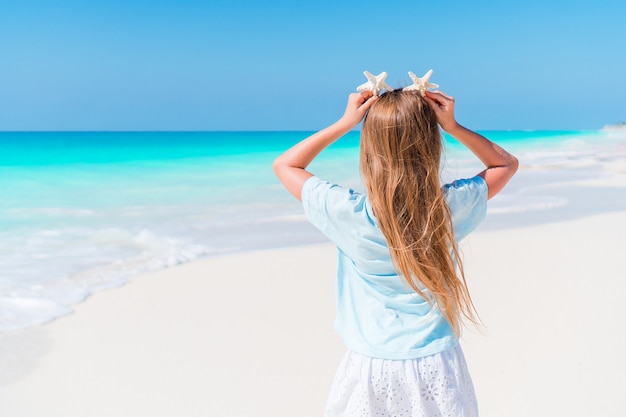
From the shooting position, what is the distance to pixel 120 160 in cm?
2434

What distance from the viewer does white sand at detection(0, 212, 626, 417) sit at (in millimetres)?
3193

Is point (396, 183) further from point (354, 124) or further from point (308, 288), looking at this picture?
point (308, 288)

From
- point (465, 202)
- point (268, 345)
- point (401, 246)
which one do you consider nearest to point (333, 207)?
point (401, 246)

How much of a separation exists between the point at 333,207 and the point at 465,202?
1.21 ft

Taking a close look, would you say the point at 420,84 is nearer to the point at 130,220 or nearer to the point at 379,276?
the point at 379,276

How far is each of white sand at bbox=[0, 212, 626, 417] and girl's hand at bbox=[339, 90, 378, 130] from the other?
1.74 m

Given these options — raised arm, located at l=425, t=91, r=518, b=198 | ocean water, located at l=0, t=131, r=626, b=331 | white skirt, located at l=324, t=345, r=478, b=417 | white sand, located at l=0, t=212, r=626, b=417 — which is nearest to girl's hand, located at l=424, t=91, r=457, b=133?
raised arm, located at l=425, t=91, r=518, b=198

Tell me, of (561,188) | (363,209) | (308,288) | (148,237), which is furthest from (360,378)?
(561,188)

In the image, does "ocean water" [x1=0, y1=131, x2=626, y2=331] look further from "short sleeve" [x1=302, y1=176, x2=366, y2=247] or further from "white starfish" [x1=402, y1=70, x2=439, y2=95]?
"short sleeve" [x1=302, y1=176, x2=366, y2=247]

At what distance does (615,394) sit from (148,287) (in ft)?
10.8

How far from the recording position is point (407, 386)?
1846 mm

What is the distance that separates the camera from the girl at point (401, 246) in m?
1.78

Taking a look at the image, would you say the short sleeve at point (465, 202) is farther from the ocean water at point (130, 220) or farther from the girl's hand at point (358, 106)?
the girl's hand at point (358, 106)

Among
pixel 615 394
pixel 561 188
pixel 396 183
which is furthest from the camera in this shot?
pixel 561 188
